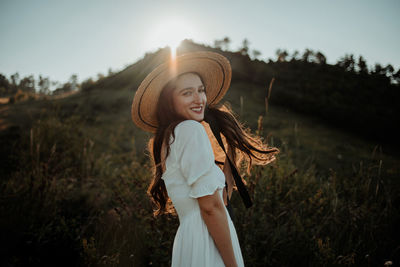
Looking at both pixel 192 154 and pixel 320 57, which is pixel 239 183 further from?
pixel 320 57

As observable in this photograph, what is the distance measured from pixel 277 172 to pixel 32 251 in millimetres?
2966

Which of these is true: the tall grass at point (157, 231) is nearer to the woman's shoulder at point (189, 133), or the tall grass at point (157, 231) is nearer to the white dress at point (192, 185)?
the white dress at point (192, 185)

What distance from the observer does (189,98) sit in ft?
4.15

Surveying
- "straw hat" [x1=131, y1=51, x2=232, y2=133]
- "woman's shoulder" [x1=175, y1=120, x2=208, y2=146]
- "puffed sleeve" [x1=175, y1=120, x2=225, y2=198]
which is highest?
"straw hat" [x1=131, y1=51, x2=232, y2=133]

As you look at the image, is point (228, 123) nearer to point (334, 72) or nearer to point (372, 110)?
point (372, 110)

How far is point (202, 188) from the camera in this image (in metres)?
0.96

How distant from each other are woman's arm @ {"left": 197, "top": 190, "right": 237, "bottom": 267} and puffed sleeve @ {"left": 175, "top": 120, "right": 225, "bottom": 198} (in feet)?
0.16

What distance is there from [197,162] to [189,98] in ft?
1.47

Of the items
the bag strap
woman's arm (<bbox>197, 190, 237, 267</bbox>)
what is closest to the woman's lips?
the bag strap

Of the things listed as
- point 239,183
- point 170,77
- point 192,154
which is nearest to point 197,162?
point 192,154

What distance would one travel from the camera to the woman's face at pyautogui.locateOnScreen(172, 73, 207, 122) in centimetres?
126

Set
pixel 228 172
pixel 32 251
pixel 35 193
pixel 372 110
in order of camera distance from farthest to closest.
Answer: pixel 372 110
pixel 35 193
pixel 32 251
pixel 228 172

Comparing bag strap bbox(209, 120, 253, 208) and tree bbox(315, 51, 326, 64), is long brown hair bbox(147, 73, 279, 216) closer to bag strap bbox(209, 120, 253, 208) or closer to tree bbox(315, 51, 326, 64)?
bag strap bbox(209, 120, 253, 208)

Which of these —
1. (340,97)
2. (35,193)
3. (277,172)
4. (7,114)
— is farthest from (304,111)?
(7,114)
